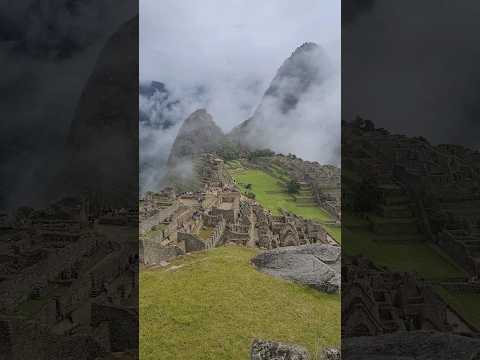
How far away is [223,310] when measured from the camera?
18.2 feet

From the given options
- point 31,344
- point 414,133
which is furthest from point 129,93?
point 414,133

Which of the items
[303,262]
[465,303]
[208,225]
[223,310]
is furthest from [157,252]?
[465,303]

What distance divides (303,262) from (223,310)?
1123mm

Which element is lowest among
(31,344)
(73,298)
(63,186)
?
(31,344)

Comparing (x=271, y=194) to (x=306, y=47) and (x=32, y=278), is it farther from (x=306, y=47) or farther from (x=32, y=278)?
(x=32, y=278)

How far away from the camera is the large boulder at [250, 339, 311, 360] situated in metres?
5.07

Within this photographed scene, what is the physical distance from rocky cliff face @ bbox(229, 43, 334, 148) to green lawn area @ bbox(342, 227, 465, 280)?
5.89 feet

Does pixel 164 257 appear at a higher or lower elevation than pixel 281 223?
lower

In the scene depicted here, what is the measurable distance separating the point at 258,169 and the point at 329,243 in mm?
1269

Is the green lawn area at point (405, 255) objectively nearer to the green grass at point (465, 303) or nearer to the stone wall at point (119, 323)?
the green grass at point (465, 303)

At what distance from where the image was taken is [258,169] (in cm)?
589

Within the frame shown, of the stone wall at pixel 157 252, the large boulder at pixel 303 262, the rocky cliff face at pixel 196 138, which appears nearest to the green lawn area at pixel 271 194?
the large boulder at pixel 303 262

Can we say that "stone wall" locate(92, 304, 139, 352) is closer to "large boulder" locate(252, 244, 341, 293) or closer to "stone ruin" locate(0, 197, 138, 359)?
"stone ruin" locate(0, 197, 138, 359)

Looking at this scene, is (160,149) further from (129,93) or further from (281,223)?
(281,223)
